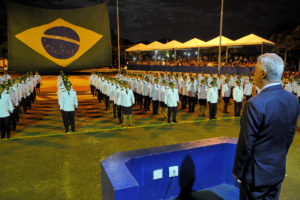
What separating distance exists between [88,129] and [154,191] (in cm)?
606

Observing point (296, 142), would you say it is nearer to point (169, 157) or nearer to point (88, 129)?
point (169, 157)

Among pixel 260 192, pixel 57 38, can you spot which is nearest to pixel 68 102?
pixel 57 38

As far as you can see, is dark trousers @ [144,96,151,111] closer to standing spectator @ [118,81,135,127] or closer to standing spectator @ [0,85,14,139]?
standing spectator @ [118,81,135,127]

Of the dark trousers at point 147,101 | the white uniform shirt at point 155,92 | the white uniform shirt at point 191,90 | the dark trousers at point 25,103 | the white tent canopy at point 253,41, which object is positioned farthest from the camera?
the white tent canopy at point 253,41

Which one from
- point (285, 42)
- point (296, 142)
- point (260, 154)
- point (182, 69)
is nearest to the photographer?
point (260, 154)

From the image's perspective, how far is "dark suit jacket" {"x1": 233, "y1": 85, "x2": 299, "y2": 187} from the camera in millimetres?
1892

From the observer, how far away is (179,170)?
3398 mm

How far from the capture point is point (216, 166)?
378cm

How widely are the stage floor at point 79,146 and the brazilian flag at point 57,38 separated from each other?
255 centimetres

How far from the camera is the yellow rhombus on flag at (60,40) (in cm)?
815

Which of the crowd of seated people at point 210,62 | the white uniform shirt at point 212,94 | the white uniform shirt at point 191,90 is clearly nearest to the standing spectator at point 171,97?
the white uniform shirt at point 212,94

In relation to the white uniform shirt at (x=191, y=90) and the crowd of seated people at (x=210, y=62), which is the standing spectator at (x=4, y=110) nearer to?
the white uniform shirt at (x=191, y=90)

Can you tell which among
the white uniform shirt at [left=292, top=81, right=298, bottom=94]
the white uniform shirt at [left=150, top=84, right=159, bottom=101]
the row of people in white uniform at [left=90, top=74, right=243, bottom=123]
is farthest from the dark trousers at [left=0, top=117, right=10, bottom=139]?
the white uniform shirt at [left=292, top=81, right=298, bottom=94]

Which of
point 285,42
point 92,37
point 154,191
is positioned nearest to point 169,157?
point 154,191
